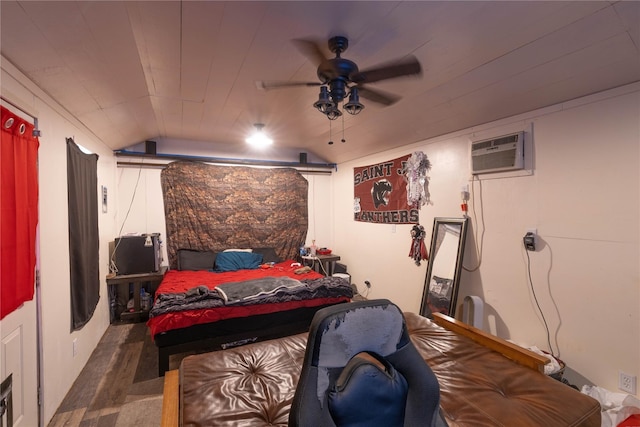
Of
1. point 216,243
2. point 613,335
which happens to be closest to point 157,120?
point 216,243

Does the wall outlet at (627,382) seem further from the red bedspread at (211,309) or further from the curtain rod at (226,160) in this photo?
the curtain rod at (226,160)

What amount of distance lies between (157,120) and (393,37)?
108 inches

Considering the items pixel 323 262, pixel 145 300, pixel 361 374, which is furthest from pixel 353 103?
pixel 145 300

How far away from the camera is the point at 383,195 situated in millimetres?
3877

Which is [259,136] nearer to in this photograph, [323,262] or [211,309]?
[211,309]

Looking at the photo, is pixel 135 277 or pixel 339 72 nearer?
pixel 339 72

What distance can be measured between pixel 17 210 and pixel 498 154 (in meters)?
3.36

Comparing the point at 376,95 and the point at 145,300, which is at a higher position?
the point at 376,95

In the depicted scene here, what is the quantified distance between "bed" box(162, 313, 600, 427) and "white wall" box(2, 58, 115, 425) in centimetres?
113

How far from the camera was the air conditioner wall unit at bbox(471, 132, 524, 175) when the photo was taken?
2311mm

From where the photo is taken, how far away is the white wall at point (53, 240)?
67.6 inches

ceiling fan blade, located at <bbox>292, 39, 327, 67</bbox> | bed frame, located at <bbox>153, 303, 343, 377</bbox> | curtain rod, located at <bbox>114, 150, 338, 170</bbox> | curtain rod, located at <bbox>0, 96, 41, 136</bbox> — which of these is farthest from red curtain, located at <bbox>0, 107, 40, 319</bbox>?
curtain rod, located at <bbox>114, 150, 338, 170</bbox>

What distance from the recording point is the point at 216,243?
13.9 feet

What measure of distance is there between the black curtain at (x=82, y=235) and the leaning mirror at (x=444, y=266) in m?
3.22
